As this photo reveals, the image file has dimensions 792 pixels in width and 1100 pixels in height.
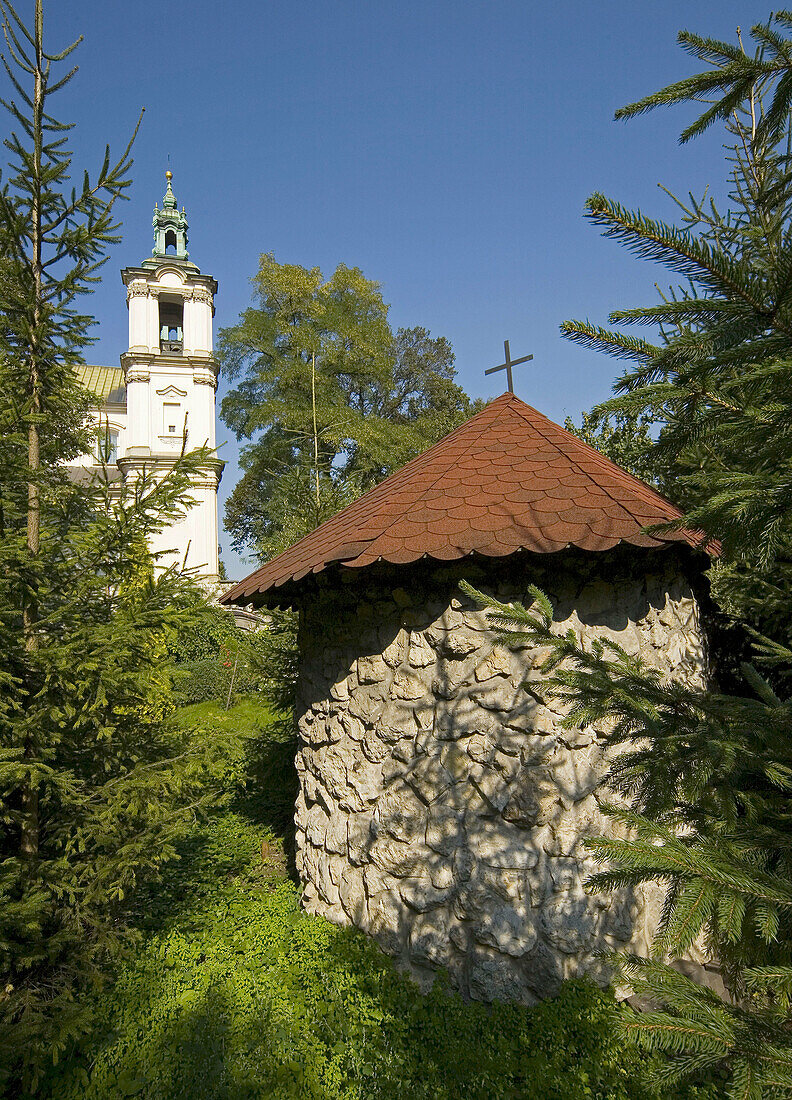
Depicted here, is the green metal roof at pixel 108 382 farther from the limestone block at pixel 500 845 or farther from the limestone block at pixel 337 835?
the limestone block at pixel 500 845

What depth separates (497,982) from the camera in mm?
4246

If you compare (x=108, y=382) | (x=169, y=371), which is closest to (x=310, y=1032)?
(x=169, y=371)

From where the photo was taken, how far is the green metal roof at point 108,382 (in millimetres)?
29000

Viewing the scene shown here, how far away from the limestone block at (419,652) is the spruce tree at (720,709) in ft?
7.71

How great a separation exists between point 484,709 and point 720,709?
7.40 feet

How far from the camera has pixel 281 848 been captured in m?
6.93

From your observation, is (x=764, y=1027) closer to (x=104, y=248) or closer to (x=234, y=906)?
(x=234, y=906)

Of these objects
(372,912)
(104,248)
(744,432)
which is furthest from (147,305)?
(744,432)

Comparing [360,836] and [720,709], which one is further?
[360,836]

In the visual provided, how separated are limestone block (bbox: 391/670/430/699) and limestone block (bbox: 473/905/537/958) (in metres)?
1.40

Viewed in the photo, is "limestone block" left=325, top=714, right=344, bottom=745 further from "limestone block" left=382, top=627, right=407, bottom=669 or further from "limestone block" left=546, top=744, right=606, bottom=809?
"limestone block" left=546, top=744, right=606, bottom=809

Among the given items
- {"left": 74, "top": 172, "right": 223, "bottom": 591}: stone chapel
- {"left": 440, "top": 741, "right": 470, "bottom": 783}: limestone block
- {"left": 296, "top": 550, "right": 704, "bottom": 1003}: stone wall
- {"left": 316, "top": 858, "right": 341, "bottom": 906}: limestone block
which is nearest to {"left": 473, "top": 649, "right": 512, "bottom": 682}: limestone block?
{"left": 296, "top": 550, "right": 704, "bottom": 1003}: stone wall

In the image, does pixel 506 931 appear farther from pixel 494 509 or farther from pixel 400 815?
pixel 494 509

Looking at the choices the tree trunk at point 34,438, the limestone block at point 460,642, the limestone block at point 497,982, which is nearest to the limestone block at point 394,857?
the limestone block at point 497,982
